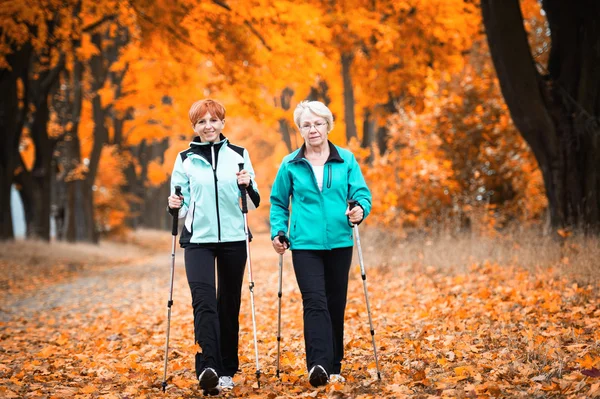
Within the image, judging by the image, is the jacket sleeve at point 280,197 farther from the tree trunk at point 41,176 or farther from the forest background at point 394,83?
the tree trunk at point 41,176

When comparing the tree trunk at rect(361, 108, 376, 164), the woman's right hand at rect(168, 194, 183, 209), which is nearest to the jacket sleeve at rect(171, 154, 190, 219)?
the woman's right hand at rect(168, 194, 183, 209)

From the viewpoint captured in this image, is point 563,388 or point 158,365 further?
point 158,365

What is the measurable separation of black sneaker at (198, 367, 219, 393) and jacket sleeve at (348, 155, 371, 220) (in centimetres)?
150

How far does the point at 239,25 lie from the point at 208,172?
36.0ft

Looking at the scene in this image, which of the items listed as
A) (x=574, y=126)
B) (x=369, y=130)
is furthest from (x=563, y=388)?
(x=369, y=130)

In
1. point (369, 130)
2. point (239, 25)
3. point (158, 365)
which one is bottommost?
point (158, 365)

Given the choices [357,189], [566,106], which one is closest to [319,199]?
[357,189]

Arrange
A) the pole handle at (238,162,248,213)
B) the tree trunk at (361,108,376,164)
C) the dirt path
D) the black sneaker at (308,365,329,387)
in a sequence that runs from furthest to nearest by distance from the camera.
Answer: the tree trunk at (361,108,376,164), the dirt path, the pole handle at (238,162,248,213), the black sneaker at (308,365,329,387)

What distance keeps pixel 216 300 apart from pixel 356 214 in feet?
3.88

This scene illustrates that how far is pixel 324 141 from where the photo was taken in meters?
5.14

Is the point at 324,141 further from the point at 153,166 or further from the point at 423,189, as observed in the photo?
the point at 153,166

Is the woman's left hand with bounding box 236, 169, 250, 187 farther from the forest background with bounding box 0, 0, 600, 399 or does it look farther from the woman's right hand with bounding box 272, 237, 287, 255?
the forest background with bounding box 0, 0, 600, 399

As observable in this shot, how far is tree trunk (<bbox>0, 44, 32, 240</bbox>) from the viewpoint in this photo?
16625 mm

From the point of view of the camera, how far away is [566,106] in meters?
10.4
